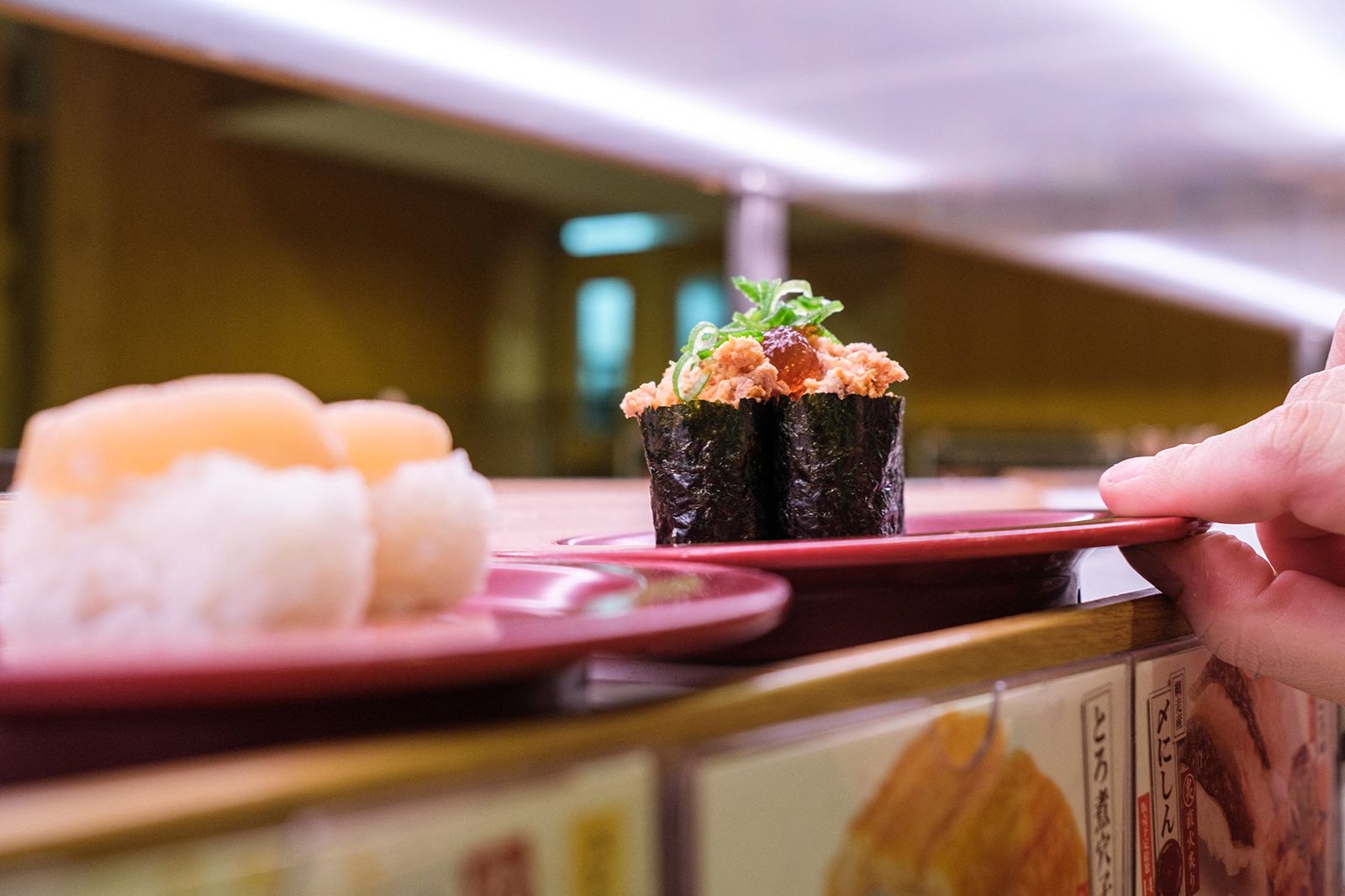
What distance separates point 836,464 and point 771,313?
5.9 inches

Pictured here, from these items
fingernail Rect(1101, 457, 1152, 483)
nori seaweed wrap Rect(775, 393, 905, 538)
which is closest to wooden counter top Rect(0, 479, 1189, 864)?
fingernail Rect(1101, 457, 1152, 483)

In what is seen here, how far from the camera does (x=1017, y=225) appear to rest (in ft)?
24.8

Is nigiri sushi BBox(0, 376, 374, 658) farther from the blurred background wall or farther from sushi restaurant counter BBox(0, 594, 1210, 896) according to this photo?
the blurred background wall

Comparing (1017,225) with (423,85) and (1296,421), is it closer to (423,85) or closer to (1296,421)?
(423,85)

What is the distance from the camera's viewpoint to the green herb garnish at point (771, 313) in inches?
37.3

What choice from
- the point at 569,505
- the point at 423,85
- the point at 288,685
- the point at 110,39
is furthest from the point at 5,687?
the point at 423,85

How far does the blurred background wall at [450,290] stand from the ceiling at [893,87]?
0.63 m

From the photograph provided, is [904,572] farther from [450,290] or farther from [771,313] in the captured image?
[450,290]

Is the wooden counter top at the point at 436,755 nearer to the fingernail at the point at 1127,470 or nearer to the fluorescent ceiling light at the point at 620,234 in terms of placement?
the fingernail at the point at 1127,470

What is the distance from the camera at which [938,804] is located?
50 cm

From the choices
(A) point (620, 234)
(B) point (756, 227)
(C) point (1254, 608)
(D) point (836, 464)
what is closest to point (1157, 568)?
(C) point (1254, 608)

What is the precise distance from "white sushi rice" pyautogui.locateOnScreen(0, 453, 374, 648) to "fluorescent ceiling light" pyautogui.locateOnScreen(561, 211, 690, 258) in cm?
813

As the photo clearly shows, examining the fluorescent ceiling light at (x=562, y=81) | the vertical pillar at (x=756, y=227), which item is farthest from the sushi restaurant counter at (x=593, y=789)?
the vertical pillar at (x=756, y=227)

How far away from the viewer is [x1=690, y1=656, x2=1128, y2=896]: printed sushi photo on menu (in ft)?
1.35
